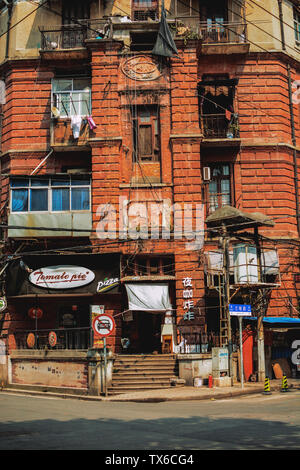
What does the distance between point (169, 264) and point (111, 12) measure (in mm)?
14215

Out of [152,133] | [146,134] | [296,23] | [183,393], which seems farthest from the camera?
[296,23]

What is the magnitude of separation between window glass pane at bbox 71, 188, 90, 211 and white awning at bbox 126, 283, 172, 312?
14.8ft

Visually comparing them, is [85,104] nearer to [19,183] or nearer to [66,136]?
[66,136]

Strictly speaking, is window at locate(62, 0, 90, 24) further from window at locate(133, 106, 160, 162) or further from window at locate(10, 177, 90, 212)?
window at locate(10, 177, 90, 212)

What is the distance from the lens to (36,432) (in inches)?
426

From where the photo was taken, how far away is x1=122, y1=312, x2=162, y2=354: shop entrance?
86.2 feet

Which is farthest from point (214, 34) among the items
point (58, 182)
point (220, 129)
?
point (58, 182)

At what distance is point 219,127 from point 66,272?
11.1m

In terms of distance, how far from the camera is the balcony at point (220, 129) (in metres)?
27.8

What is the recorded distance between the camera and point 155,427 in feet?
37.2

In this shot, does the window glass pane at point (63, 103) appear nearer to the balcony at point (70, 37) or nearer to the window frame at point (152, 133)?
the balcony at point (70, 37)
